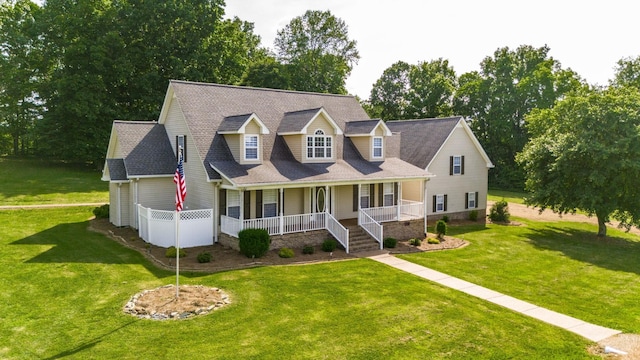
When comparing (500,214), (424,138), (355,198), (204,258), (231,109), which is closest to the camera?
(204,258)

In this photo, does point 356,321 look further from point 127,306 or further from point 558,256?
point 558,256

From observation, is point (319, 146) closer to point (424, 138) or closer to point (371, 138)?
point (371, 138)

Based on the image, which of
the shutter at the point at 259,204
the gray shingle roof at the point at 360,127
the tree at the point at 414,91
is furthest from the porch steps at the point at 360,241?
the tree at the point at 414,91

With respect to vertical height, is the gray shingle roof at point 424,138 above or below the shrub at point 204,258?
above

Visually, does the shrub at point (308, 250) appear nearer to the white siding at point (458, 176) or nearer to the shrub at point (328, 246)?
the shrub at point (328, 246)

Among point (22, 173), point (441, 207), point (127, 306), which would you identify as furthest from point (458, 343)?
point (22, 173)

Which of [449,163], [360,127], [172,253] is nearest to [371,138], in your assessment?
[360,127]
